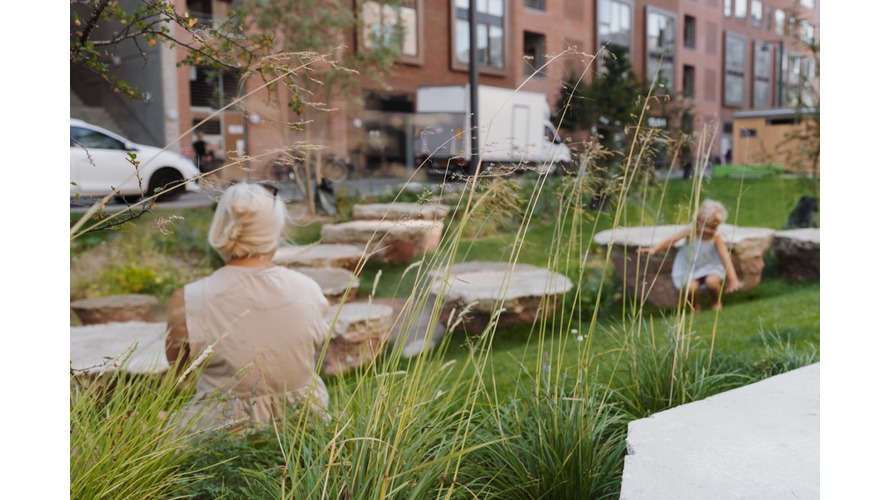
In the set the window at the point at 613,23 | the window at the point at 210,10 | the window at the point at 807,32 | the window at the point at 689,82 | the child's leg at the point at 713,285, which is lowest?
the child's leg at the point at 713,285

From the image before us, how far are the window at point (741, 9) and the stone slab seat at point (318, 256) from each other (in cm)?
238

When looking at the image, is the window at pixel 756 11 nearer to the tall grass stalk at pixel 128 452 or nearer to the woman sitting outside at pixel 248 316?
the woman sitting outside at pixel 248 316

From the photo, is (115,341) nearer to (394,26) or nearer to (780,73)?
(394,26)

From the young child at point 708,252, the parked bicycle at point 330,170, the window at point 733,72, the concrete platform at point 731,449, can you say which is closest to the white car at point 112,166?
the parked bicycle at point 330,170

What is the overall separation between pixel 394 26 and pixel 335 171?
0.54 metres

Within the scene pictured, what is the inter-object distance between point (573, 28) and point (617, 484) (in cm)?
194

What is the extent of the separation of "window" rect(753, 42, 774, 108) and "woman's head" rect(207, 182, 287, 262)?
304cm

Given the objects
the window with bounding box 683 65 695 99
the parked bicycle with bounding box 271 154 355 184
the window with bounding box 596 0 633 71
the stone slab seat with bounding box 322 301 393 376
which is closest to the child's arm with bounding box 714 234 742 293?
the window with bounding box 683 65 695 99

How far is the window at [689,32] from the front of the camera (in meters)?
3.66

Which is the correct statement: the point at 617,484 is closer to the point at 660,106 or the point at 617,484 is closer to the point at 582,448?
the point at 582,448

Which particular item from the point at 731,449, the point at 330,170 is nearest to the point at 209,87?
the point at 330,170

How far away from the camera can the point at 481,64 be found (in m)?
2.75

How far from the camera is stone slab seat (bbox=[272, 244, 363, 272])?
279cm
